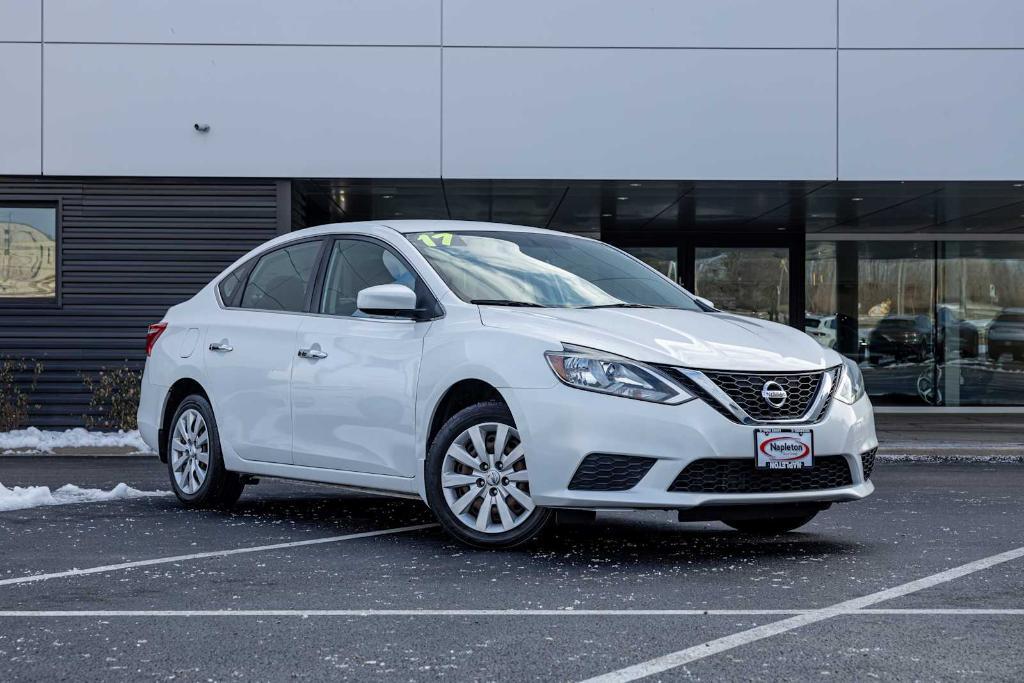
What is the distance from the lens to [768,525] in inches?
301

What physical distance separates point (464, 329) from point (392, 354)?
20.1 inches

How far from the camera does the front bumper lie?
20.3 ft

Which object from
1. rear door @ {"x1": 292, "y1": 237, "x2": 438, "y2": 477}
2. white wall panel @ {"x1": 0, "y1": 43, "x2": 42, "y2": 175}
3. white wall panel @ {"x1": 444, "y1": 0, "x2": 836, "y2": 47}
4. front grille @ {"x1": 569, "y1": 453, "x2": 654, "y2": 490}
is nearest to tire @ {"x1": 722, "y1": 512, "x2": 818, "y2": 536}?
front grille @ {"x1": 569, "y1": 453, "x2": 654, "y2": 490}

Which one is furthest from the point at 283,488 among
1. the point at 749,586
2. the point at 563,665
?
the point at 563,665

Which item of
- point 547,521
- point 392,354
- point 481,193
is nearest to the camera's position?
point 547,521

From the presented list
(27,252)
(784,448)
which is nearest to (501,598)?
(784,448)

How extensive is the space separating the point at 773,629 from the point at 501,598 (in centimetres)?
113

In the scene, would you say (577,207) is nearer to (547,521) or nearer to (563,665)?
(547,521)

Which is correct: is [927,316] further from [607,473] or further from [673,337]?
[607,473]

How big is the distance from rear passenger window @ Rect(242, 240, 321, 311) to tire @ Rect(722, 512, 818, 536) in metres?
2.71

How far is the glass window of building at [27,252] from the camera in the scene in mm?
15836

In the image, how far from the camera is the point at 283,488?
410 inches

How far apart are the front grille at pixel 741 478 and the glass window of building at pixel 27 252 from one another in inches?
448

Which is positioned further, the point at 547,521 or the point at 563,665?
the point at 547,521
